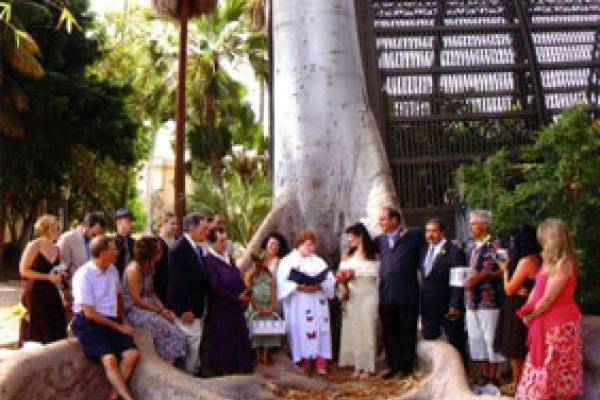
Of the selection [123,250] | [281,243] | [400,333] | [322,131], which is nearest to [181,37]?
[322,131]

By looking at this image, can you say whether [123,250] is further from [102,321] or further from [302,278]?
[102,321]

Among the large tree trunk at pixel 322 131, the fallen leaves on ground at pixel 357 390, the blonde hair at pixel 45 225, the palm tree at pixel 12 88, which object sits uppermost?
the palm tree at pixel 12 88

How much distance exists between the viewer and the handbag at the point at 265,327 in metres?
7.82

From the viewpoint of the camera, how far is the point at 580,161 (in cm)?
782

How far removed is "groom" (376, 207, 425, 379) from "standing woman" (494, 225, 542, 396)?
0.98m

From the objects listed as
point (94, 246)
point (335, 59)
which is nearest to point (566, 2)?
point (335, 59)

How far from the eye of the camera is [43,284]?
24.4 ft

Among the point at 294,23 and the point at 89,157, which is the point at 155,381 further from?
the point at 89,157

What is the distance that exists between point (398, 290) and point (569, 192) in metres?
1.89

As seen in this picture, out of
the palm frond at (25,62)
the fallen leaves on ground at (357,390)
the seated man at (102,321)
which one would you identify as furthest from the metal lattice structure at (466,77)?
the palm frond at (25,62)

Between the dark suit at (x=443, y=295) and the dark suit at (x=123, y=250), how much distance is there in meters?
2.72

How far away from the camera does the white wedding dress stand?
7.77 m

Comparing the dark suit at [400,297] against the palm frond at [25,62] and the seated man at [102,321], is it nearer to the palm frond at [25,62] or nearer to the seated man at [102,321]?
the seated man at [102,321]

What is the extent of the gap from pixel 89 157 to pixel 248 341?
22596mm
